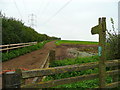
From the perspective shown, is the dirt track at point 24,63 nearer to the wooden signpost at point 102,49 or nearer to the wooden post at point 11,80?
the wooden signpost at point 102,49

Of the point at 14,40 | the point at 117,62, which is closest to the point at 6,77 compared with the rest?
the point at 117,62

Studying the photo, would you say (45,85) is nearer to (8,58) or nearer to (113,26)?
(113,26)

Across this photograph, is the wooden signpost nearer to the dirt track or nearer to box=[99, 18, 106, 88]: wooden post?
box=[99, 18, 106, 88]: wooden post

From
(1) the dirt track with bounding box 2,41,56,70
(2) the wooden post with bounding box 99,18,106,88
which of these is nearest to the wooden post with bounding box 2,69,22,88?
(2) the wooden post with bounding box 99,18,106,88

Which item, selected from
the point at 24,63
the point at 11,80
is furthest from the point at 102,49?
the point at 24,63

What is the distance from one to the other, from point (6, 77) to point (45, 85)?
878mm

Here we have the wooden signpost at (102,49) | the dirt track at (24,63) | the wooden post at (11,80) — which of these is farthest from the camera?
the dirt track at (24,63)

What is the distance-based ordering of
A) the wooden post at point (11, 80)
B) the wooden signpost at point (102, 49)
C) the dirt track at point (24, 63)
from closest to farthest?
the wooden post at point (11, 80)
the wooden signpost at point (102, 49)
the dirt track at point (24, 63)

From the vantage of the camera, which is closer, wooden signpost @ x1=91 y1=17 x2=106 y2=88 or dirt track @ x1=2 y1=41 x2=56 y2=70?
wooden signpost @ x1=91 y1=17 x2=106 y2=88

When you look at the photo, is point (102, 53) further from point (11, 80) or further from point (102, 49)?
point (11, 80)

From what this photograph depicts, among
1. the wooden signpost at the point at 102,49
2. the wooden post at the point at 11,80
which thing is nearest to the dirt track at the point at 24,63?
the wooden signpost at the point at 102,49

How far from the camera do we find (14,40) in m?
15.0

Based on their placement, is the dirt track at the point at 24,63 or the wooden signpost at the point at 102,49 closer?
the wooden signpost at the point at 102,49

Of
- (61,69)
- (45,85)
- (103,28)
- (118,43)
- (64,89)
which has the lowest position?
(64,89)
